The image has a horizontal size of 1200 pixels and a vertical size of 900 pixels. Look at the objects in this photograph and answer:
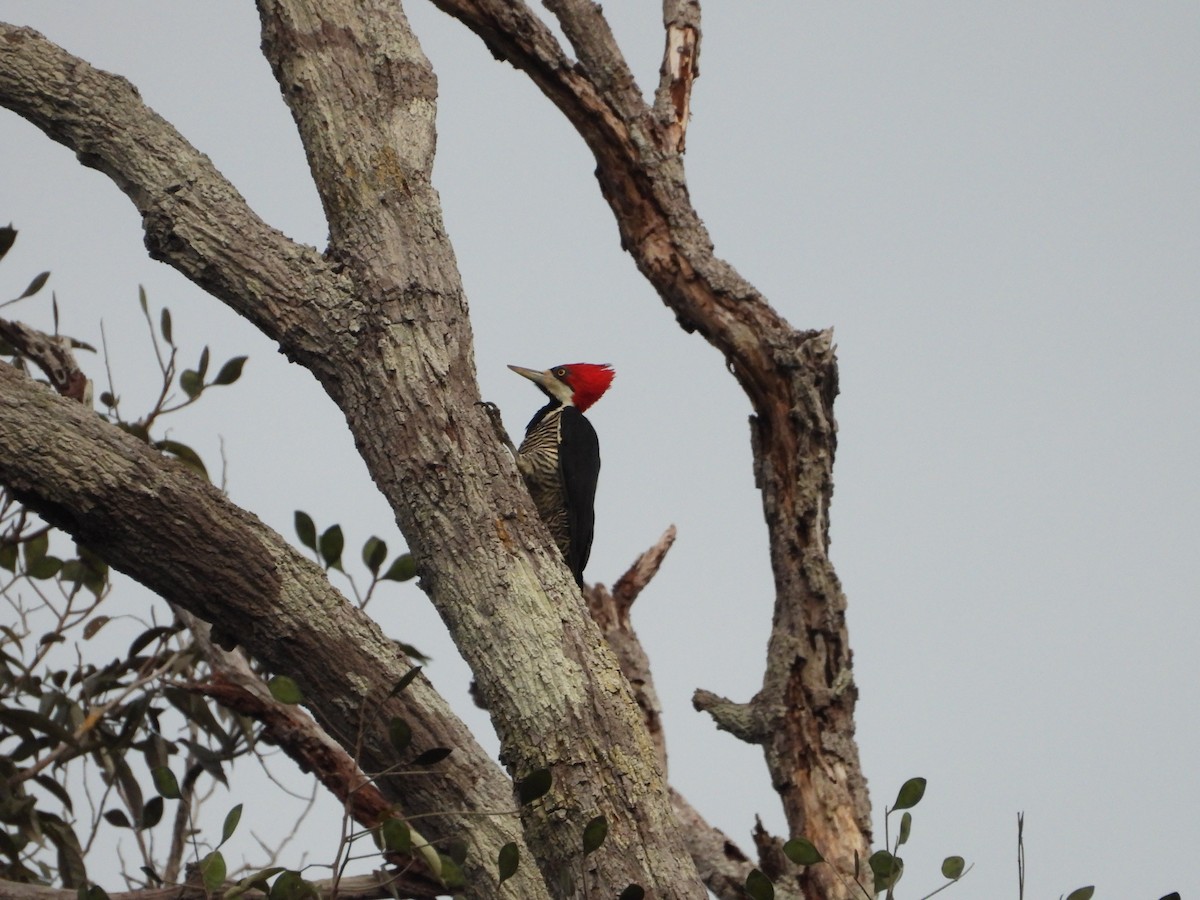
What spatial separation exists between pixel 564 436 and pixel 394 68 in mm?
2418

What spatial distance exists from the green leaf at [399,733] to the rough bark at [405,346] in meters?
0.12

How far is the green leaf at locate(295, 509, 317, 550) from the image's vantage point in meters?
3.42

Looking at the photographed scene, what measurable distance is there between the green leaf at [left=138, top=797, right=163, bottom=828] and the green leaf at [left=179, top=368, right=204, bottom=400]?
128cm

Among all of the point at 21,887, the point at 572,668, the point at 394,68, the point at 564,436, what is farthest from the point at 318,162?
the point at 564,436

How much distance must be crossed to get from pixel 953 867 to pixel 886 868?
154 mm

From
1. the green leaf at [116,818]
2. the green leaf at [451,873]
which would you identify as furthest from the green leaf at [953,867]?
the green leaf at [116,818]

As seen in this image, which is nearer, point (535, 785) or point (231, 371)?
point (535, 785)

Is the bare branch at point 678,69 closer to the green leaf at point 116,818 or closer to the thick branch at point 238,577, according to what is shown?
the thick branch at point 238,577

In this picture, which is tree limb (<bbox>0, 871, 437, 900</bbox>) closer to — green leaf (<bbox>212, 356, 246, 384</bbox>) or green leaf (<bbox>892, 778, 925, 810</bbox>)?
green leaf (<bbox>892, 778, 925, 810</bbox>)

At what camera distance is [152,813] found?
332 cm

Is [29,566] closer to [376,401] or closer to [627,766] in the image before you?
[376,401]

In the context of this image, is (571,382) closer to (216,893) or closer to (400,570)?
(400,570)

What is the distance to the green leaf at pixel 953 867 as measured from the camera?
2301mm

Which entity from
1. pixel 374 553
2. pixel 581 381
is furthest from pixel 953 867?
pixel 581 381
